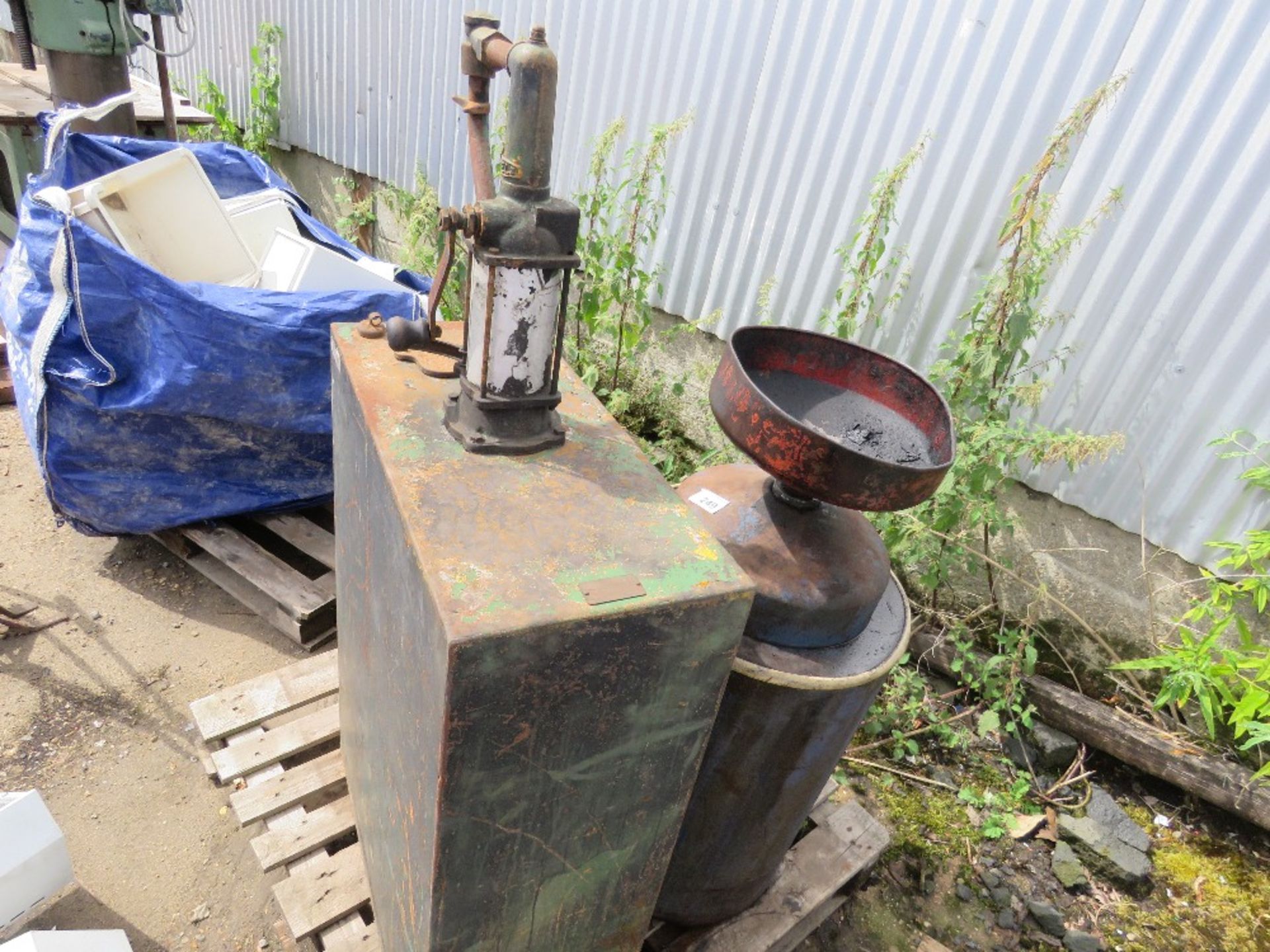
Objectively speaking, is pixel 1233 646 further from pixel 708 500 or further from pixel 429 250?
pixel 429 250

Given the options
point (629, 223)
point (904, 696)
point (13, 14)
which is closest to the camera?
point (904, 696)

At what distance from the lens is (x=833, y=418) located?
5.71 feet

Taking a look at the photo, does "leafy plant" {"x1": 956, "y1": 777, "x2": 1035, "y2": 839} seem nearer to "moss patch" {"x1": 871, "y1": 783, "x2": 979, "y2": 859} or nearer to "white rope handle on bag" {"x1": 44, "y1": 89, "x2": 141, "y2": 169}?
"moss patch" {"x1": 871, "y1": 783, "x2": 979, "y2": 859}

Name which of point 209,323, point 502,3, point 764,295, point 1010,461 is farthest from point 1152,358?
point 502,3

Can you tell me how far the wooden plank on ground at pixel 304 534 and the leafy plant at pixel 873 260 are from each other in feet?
6.85

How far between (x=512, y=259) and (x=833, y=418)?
2.85 ft

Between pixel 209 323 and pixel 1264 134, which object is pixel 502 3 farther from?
pixel 1264 134

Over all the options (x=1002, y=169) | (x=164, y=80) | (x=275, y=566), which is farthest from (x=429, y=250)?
(x=1002, y=169)

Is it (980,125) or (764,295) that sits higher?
(980,125)

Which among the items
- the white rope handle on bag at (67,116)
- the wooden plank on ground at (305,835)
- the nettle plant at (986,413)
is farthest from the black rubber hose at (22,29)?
the nettle plant at (986,413)

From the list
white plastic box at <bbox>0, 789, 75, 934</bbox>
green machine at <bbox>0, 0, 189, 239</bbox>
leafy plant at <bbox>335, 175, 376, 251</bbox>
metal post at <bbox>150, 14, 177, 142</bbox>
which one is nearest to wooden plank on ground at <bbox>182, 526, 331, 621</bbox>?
white plastic box at <bbox>0, 789, 75, 934</bbox>

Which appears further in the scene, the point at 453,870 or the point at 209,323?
the point at 209,323

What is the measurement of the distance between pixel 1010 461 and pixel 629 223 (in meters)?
1.94

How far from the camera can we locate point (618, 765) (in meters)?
1.25
